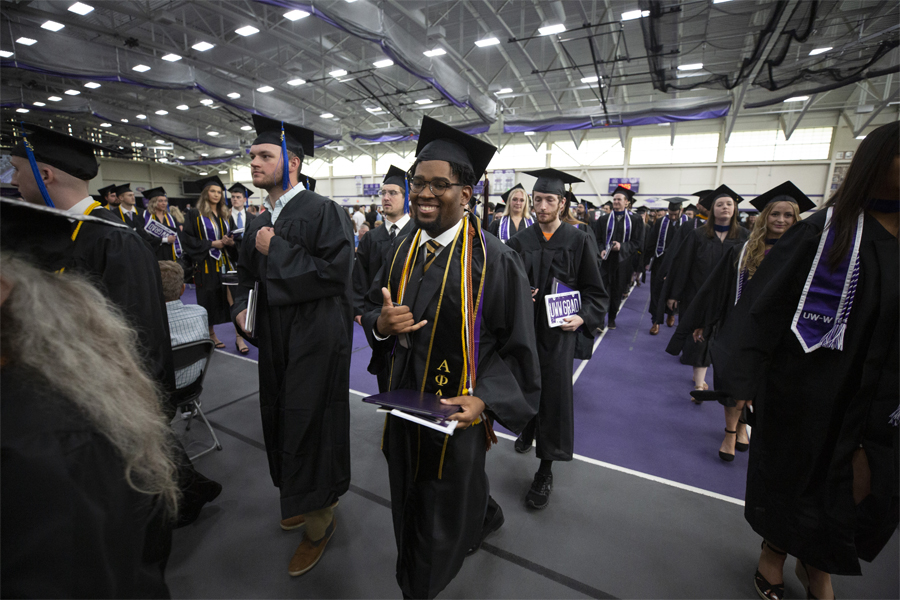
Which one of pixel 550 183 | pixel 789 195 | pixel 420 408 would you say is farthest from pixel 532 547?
pixel 789 195

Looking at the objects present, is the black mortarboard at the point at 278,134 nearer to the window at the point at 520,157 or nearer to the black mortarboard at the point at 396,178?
the black mortarboard at the point at 396,178

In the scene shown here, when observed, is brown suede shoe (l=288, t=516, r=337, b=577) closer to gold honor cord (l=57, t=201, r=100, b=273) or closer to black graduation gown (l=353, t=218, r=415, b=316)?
gold honor cord (l=57, t=201, r=100, b=273)

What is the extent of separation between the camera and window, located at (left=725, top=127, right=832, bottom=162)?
15.5 m

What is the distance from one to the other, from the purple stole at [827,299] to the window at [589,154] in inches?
719

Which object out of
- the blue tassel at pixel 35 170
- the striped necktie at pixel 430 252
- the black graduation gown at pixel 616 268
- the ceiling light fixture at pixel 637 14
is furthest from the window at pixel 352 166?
the striped necktie at pixel 430 252

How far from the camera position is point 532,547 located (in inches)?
81.8

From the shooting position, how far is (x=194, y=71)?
35.6 feet

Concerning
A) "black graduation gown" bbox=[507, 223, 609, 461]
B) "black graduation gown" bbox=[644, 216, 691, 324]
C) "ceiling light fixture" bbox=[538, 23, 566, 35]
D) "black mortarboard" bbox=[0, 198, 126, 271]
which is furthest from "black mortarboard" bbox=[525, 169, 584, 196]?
"ceiling light fixture" bbox=[538, 23, 566, 35]

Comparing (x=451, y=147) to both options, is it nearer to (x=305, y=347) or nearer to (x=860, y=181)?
(x=305, y=347)

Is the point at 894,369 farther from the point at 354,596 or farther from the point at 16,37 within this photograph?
the point at 16,37

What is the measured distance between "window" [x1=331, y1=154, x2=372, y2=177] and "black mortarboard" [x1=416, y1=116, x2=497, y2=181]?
2527cm

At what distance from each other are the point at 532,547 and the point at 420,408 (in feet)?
4.64

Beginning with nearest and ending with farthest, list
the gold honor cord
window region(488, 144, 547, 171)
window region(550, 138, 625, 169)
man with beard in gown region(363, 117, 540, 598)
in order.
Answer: man with beard in gown region(363, 117, 540, 598) < the gold honor cord < window region(550, 138, 625, 169) < window region(488, 144, 547, 171)

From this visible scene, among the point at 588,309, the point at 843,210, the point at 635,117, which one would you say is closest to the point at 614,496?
the point at 588,309
